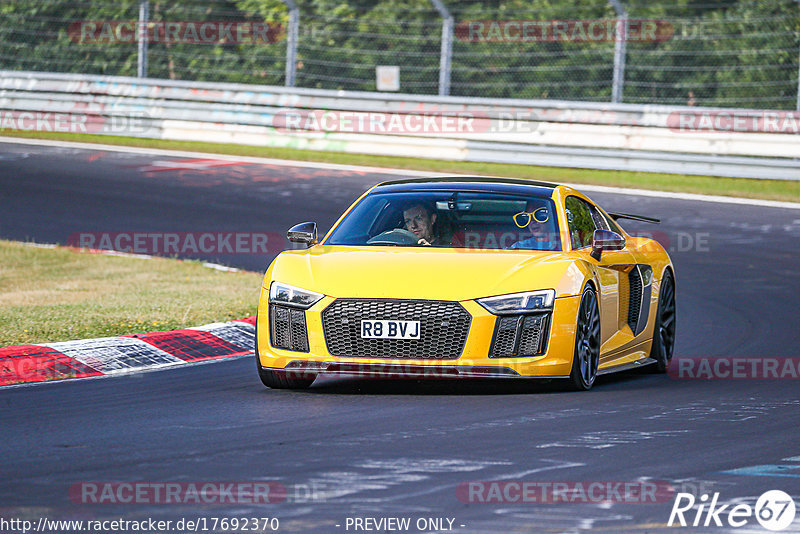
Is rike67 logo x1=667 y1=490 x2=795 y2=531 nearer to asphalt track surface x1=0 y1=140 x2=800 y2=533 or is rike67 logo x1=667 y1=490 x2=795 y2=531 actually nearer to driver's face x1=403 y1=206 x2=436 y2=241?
asphalt track surface x1=0 y1=140 x2=800 y2=533

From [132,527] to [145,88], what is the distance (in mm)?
20588

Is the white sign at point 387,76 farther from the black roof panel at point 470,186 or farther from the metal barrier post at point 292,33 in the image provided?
the black roof panel at point 470,186

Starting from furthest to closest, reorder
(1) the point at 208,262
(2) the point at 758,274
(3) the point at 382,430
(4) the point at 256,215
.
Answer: (4) the point at 256,215 < (1) the point at 208,262 < (2) the point at 758,274 < (3) the point at 382,430

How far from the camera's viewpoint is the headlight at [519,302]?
8203 millimetres

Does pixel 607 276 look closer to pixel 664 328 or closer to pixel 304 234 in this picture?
pixel 664 328

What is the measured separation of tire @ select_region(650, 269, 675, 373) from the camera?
33.3 feet

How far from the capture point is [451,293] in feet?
27.0

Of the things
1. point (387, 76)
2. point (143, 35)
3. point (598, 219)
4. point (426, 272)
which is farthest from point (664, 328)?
point (143, 35)

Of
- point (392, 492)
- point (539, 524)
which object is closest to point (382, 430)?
point (392, 492)

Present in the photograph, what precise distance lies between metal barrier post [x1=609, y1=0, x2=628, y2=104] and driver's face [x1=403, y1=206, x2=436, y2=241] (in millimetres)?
12784

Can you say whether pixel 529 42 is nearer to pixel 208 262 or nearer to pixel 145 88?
pixel 145 88

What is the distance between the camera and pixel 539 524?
17.3ft

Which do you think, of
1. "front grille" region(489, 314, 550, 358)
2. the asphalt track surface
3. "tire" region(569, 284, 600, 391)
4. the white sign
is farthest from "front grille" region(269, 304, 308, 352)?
the white sign

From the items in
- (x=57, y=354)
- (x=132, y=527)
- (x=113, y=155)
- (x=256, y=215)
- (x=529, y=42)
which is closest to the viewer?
(x=132, y=527)
